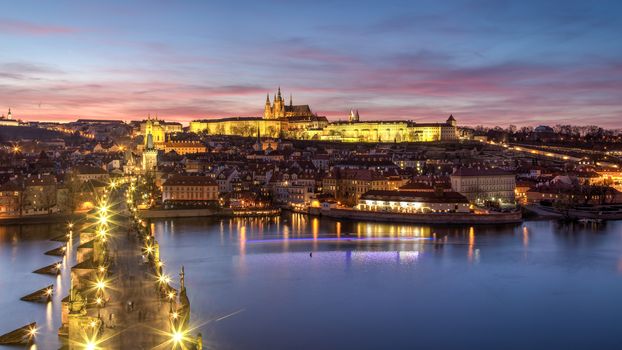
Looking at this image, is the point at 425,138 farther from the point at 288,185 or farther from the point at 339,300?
the point at 339,300

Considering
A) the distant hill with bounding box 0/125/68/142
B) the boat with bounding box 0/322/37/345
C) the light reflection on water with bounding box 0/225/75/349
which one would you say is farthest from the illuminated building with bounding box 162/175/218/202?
the distant hill with bounding box 0/125/68/142

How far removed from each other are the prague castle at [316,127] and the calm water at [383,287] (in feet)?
119

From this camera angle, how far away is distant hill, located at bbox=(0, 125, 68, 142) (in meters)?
59.2

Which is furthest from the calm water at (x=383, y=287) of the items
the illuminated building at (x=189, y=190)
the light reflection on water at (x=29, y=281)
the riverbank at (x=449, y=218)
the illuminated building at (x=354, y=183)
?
the illuminated building at (x=354, y=183)

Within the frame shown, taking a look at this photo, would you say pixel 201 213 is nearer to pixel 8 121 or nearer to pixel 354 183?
pixel 354 183

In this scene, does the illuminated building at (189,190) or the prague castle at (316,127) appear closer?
the illuminated building at (189,190)

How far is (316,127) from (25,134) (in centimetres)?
2512

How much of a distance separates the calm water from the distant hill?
4599 cm

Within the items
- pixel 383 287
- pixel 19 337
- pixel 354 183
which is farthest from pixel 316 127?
pixel 19 337

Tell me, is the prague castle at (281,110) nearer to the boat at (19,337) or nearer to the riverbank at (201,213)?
the riverbank at (201,213)

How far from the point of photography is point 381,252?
1406 centimetres

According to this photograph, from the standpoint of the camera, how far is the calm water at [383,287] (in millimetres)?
8406


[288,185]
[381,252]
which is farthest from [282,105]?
[381,252]

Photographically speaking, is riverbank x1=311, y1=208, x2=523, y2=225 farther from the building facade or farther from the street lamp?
the street lamp
